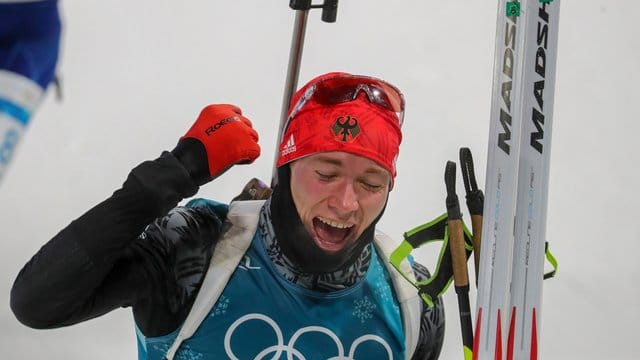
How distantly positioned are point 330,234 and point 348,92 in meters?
0.33

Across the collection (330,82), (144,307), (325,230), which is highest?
(330,82)

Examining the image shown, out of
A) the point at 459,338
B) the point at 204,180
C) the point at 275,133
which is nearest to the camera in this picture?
the point at 204,180

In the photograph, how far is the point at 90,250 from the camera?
1786 millimetres

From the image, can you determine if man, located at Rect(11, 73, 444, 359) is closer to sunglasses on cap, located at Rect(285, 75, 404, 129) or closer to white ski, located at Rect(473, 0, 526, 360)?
sunglasses on cap, located at Rect(285, 75, 404, 129)

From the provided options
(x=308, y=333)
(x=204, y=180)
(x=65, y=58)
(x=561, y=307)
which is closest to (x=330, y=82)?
(x=204, y=180)

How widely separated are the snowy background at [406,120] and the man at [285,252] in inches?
35.8

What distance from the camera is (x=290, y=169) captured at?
6.83 feet

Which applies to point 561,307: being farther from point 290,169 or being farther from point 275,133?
point 290,169

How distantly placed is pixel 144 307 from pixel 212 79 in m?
1.78

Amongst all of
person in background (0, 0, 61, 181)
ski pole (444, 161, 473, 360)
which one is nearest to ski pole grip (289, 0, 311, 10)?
ski pole (444, 161, 473, 360)

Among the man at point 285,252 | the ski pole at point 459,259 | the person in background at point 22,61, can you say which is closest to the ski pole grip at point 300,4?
the man at point 285,252

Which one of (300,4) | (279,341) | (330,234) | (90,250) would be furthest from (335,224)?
(300,4)

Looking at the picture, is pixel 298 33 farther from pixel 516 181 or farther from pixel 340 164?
pixel 516 181

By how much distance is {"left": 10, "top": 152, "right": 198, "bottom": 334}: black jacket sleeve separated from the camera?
1.79m
